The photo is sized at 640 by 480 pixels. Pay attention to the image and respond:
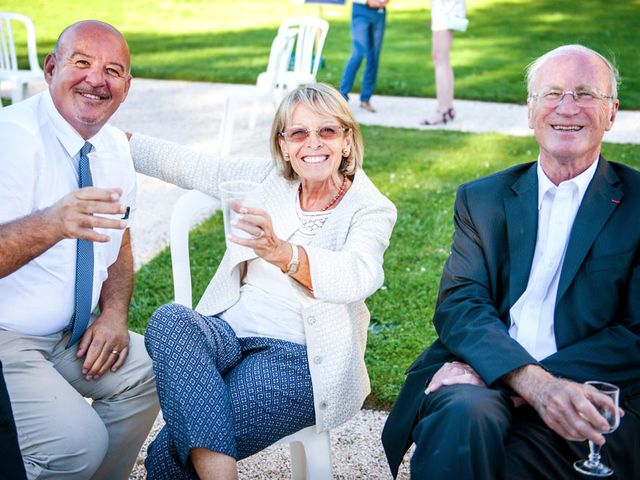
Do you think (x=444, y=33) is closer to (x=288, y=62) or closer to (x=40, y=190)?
(x=288, y=62)

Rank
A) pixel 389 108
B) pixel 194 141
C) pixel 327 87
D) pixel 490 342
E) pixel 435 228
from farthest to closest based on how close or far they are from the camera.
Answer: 1. pixel 389 108
2. pixel 194 141
3. pixel 435 228
4. pixel 327 87
5. pixel 490 342

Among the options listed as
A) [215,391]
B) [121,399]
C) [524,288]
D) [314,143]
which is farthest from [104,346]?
[524,288]

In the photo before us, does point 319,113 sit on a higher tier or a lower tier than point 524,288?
higher

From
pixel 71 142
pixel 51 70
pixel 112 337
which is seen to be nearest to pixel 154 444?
pixel 112 337

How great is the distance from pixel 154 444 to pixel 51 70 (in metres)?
1.43

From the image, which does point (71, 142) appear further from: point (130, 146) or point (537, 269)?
point (537, 269)

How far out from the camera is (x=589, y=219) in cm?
301

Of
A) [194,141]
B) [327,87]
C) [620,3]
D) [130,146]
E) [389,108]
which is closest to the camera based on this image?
[327,87]

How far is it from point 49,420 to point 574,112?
2088 mm

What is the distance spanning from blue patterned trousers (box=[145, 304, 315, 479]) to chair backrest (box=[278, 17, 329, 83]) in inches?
275

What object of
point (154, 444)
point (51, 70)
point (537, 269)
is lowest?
point (154, 444)

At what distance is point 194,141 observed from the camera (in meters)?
9.02

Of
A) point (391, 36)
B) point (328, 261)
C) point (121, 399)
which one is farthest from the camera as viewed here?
point (391, 36)

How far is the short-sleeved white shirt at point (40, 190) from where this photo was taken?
297cm
